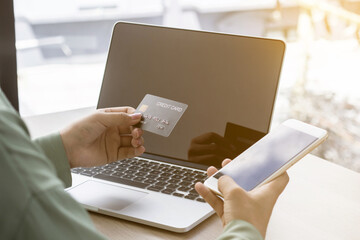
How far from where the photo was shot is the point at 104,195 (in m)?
0.85

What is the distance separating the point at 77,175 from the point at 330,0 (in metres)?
1.98

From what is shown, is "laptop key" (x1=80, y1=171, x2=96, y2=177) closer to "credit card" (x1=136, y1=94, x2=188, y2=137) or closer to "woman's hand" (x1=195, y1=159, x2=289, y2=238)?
"credit card" (x1=136, y1=94, x2=188, y2=137)

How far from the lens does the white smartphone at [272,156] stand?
28.0 inches

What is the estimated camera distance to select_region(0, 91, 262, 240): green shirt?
370mm

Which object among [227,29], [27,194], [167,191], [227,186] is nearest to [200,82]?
[167,191]

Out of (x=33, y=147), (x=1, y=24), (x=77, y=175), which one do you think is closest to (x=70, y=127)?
(x=77, y=175)

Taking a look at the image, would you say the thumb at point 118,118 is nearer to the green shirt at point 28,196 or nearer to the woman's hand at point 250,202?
the woman's hand at point 250,202

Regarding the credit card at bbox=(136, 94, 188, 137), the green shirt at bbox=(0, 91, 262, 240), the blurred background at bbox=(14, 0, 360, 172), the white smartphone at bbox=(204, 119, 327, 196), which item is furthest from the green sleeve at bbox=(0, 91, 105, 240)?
the blurred background at bbox=(14, 0, 360, 172)

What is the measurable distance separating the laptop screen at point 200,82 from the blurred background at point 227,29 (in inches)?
48.8

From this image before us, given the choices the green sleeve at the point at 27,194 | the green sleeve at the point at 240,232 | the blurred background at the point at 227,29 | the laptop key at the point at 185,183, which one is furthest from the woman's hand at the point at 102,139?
the blurred background at the point at 227,29

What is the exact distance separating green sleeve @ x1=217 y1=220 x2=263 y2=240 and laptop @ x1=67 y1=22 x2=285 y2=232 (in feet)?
0.69

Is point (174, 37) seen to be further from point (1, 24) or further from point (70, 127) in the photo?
point (1, 24)

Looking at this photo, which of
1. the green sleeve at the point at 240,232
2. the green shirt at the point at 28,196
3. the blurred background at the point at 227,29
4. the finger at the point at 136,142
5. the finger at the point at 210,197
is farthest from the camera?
the blurred background at the point at 227,29

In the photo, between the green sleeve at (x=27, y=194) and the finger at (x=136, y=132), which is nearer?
the green sleeve at (x=27, y=194)
